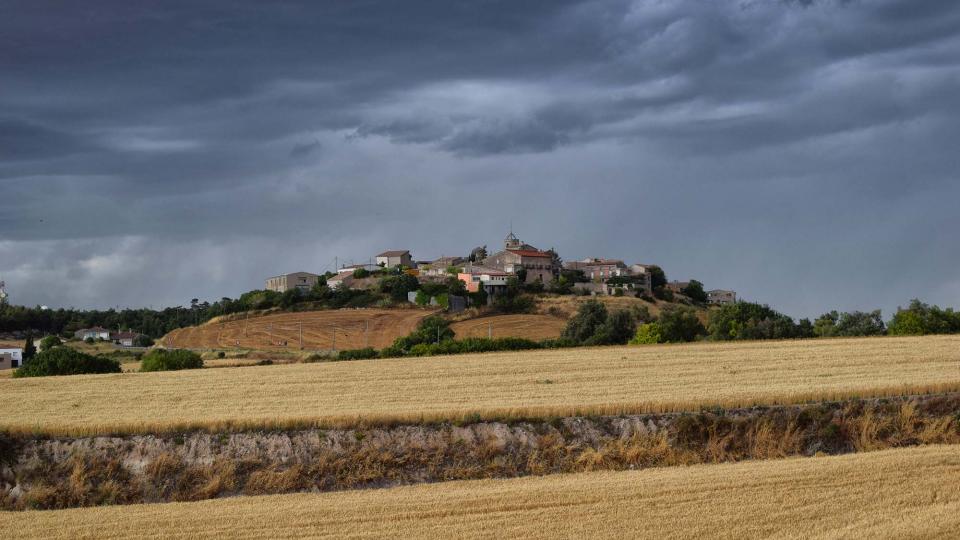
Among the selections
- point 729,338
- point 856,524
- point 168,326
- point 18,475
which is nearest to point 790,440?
point 856,524

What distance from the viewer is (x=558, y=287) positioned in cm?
13925

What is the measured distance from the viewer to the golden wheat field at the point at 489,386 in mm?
33688

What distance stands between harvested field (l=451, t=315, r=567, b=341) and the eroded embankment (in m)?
70.5

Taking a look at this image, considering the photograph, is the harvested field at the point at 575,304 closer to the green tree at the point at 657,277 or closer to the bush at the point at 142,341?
the green tree at the point at 657,277

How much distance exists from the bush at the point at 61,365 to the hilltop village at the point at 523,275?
239 feet

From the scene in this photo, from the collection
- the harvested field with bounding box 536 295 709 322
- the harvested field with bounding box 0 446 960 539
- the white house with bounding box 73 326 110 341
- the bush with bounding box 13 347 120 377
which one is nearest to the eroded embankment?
the harvested field with bounding box 0 446 960 539

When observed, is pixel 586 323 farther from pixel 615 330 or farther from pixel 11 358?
pixel 11 358

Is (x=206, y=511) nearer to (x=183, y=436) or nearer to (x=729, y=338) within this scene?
(x=183, y=436)

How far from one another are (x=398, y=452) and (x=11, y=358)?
77.3 m

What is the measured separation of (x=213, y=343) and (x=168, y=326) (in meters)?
56.6

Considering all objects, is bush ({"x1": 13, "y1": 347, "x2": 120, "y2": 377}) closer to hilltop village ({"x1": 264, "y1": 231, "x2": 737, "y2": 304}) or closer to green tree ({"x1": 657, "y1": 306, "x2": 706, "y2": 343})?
green tree ({"x1": 657, "y1": 306, "x2": 706, "y2": 343})

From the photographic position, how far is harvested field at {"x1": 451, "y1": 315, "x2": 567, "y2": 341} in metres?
107

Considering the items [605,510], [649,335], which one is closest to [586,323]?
[649,335]

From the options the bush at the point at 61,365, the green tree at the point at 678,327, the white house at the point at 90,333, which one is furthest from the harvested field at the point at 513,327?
the white house at the point at 90,333
